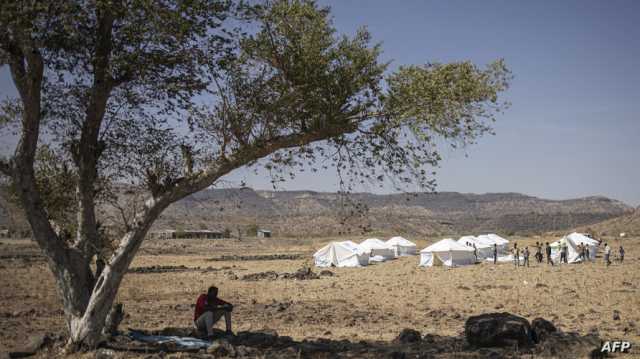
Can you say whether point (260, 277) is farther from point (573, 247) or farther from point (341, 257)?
point (573, 247)

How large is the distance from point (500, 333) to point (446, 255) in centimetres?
2926

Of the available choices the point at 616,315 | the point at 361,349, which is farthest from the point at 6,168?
the point at 616,315

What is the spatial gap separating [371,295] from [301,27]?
1439 cm

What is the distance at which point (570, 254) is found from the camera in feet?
124

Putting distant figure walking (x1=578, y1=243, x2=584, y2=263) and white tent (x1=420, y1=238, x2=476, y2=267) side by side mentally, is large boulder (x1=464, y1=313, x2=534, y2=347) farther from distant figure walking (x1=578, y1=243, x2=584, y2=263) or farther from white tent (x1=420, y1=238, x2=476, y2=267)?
distant figure walking (x1=578, y1=243, x2=584, y2=263)

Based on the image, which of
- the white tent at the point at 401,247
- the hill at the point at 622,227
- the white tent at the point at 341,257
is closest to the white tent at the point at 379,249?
the white tent at the point at 401,247

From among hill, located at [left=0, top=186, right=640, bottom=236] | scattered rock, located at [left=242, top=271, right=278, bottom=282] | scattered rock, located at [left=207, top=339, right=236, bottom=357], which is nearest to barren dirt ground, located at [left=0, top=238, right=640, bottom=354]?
scattered rock, located at [left=242, top=271, right=278, bottom=282]

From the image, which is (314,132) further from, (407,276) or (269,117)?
(407,276)

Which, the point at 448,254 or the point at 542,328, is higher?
the point at 448,254

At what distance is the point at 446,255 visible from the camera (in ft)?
129

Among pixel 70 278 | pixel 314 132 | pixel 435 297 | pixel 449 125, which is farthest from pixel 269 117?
pixel 435 297

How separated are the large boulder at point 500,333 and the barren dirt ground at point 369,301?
2.53 meters

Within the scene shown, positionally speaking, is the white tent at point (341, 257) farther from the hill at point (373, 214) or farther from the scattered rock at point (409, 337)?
the scattered rock at point (409, 337)

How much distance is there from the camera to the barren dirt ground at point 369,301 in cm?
1463
